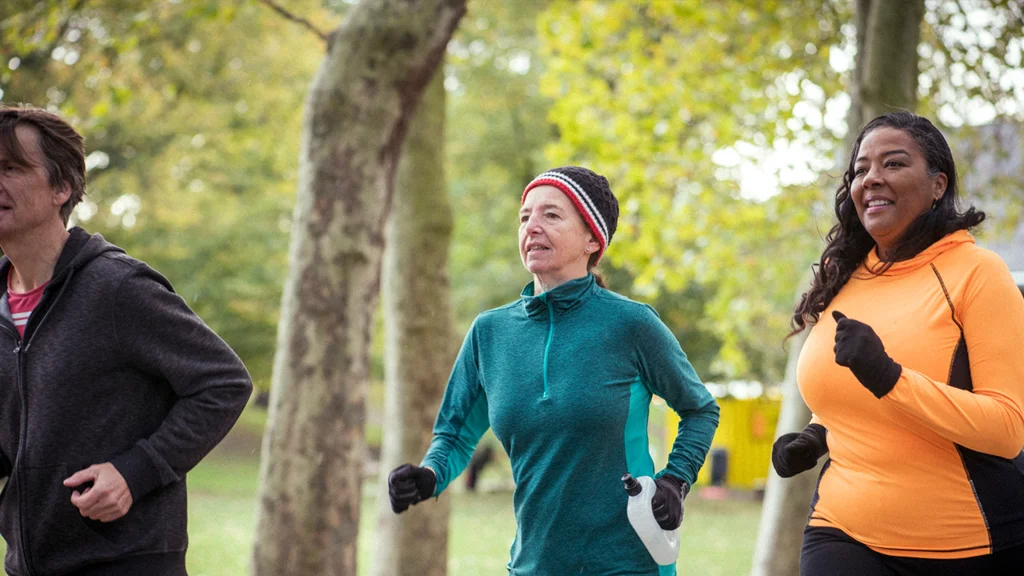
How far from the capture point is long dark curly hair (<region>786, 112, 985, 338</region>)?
11.2 ft

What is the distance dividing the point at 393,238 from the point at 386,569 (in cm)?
273

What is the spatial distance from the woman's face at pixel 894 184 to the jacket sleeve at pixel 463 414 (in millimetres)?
1335

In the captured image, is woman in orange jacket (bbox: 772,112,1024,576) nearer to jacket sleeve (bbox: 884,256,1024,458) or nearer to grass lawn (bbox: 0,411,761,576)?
jacket sleeve (bbox: 884,256,1024,458)

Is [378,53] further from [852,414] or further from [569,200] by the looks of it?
[852,414]

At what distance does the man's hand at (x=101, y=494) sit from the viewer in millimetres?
3012

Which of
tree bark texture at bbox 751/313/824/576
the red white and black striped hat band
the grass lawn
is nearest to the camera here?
the red white and black striped hat band

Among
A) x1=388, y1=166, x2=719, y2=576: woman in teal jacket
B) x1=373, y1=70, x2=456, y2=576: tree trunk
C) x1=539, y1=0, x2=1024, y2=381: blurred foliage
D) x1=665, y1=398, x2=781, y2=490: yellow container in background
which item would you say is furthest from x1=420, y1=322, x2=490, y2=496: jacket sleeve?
x1=665, y1=398, x2=781, y2=490: yellow container in background

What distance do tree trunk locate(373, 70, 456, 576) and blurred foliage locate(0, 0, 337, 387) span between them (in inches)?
81.1

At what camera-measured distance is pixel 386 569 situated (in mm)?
8859

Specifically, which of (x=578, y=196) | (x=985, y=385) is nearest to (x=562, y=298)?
(x=578, y=196)

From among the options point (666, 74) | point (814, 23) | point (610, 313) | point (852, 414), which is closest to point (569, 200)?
point (610, 313)

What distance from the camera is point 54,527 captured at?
3.16m

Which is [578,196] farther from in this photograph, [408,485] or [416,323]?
[416,323]

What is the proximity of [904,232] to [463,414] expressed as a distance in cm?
153
